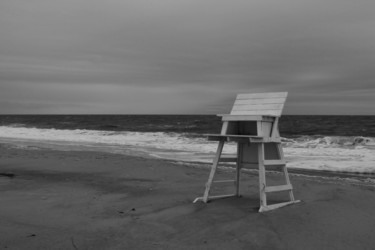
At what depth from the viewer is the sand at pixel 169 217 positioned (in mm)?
→ 4188

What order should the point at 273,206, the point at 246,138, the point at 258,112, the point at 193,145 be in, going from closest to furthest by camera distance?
the point at 246,138 → the point at 273,206 → the point at 258,112 → the point at 193,145

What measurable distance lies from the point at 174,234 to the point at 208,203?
4.66ft

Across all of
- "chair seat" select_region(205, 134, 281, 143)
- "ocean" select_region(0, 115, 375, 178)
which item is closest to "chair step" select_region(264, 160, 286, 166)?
"chair seat" select_region(205, 134, 281, 143)

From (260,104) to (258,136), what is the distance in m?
0.71

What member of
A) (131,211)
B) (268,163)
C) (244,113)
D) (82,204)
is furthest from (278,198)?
(82,204)

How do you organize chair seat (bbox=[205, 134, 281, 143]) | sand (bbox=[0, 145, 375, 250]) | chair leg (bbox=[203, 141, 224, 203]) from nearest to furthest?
sand (bbox=[0, 145, 375, 250]), chair seat (bbox=[205, 134, 281, 143]), chair leg (bbox=[203, 141, 224, 203])

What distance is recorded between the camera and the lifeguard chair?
5242 millimetres

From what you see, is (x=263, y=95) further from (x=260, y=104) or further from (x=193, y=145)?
(x=193, y=145)

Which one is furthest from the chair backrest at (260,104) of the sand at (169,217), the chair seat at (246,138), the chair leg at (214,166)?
the sand at (169,217)

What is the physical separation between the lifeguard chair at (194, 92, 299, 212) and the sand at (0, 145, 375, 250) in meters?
0.33

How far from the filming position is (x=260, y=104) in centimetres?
561

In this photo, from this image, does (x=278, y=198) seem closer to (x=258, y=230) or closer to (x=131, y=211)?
(x=258, y=230)

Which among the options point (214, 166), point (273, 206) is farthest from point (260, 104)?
point (273, 206)

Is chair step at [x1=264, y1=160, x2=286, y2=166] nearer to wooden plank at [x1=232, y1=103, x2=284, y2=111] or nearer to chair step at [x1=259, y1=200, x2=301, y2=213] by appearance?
chair step at [x1=259, y1=200, x2=301, y2=213]
